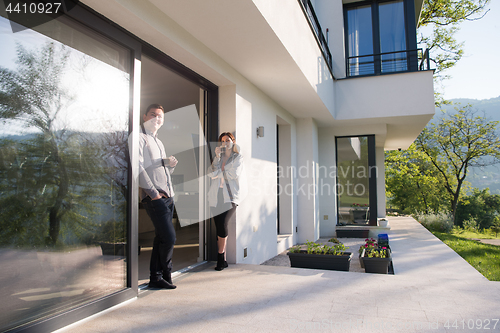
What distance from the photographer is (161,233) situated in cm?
271

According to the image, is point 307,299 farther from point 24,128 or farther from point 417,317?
point 24,128

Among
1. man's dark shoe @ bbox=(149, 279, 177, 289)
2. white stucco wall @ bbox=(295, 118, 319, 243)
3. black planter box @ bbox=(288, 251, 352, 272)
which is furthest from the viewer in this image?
white stucco wall @ bbox=(295, 118, 319, 243)

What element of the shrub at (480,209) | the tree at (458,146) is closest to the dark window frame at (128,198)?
the tree at (458,146)

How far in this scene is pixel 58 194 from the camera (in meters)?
1.97

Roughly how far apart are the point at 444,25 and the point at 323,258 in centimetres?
1432

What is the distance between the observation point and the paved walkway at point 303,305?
2.07 meters

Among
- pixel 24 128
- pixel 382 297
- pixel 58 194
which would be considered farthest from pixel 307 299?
pixel 24 128

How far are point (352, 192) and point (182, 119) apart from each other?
473 centimetres

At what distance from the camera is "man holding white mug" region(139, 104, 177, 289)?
→ 264cm

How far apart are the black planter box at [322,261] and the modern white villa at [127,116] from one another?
0.71 meters

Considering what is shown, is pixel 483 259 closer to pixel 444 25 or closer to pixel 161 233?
pixel 161 233

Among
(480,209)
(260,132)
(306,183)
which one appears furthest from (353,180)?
(480,209)

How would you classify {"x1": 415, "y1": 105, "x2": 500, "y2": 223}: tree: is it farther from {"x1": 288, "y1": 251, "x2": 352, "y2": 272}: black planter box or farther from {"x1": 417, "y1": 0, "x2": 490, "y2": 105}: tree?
{"x1": 288, "y1": 251, "x2": 352, "y2": 272}: black planter box

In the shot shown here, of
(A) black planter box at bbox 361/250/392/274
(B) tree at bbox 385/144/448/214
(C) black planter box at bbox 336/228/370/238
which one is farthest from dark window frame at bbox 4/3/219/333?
(B) tree at bbox 385/144/448/214
